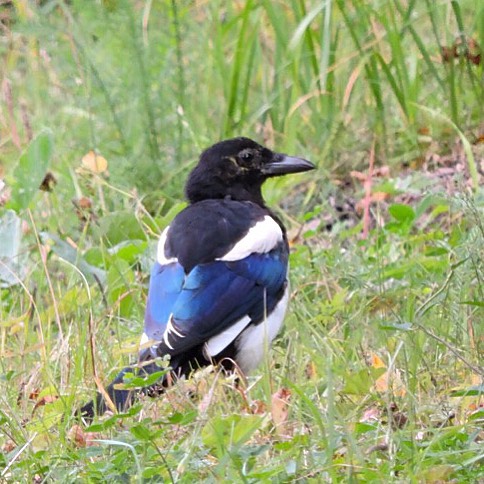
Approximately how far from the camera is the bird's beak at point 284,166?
4.70 m

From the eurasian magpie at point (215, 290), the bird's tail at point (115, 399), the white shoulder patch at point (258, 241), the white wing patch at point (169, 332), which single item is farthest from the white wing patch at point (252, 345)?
the bird's tail at point (115, 399)

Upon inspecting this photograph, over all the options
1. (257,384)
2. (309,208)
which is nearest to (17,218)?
(309,208)

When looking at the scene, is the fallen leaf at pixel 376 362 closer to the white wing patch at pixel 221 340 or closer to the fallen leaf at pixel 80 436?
the white wing patch at pixel 221 340

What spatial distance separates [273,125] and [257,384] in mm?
2563

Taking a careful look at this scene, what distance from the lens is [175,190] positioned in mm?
5570

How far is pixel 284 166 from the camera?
4730 millimetres

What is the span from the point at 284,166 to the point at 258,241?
0.68m

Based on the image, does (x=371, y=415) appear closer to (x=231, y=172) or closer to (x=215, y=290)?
(x=215, y=290)

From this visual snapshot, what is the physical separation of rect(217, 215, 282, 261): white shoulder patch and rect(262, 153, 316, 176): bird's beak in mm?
434

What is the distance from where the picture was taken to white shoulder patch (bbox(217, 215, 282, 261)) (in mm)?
4035

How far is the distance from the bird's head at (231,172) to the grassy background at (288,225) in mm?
334

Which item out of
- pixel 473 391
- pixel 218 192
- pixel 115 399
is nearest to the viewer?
pixel 473 391

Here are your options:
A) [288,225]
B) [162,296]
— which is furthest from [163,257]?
[288,225]

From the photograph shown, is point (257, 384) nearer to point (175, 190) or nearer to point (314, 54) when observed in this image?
point (175, 190)
